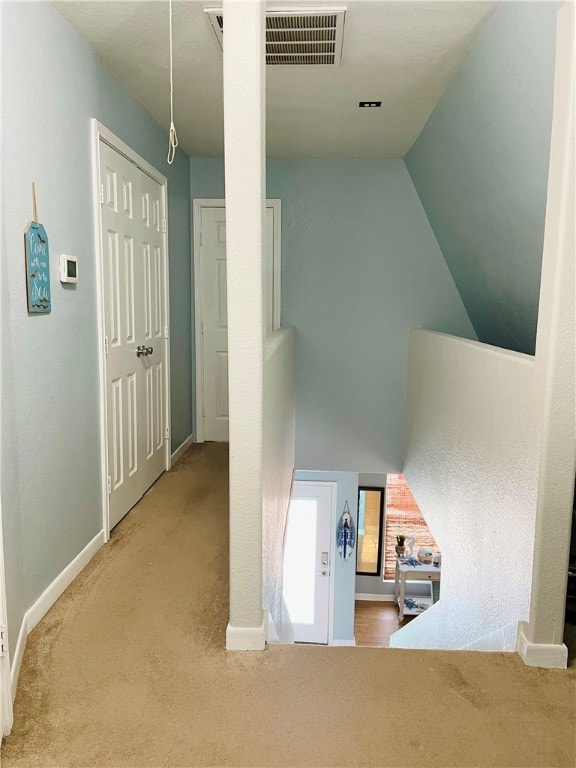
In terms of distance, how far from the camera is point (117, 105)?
122 inches

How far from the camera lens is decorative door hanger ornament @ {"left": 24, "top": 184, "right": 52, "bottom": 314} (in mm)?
2135

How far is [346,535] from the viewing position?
755 cm

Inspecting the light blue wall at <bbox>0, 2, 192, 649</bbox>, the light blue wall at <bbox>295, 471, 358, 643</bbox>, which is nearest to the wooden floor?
the light blue wall at <bbox>295, 471, 358, 643</bbox>

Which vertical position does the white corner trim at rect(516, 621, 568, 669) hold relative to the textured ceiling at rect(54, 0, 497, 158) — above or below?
below

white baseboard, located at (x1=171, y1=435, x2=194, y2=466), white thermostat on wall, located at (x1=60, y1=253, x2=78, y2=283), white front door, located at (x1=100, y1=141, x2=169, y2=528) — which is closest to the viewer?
white thermostat on wall, located at (x1=60, y1=253, x2=78, y2=283)

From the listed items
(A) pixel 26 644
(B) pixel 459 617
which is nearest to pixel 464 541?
(B) pixel 459 617

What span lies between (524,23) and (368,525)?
698cm

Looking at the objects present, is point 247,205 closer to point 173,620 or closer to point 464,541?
point 173,620

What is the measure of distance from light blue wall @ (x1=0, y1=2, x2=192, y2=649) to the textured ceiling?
19 cm

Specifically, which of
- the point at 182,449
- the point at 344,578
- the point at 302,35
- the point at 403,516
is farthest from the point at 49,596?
the point at 403,516

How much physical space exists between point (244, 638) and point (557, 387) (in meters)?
1.45

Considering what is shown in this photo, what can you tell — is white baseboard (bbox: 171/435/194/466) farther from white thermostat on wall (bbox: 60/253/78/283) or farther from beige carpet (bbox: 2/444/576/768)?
white thermostat on wall (bbox: 60/253/78/283)

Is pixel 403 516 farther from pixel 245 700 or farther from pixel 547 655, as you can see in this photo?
pixel 245 700

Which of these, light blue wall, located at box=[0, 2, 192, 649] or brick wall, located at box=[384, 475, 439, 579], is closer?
light blue wall, located at box=[0, 2, 192, 649]
